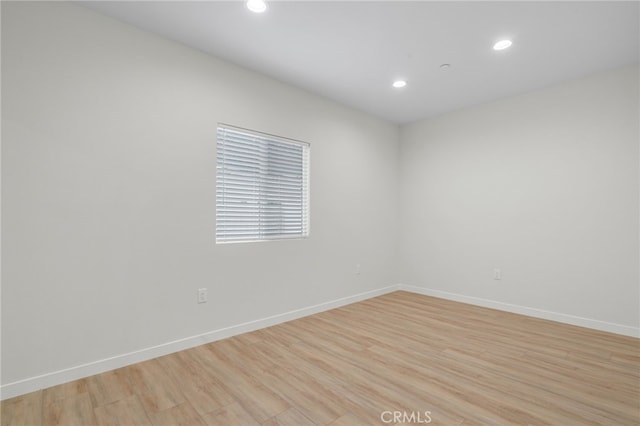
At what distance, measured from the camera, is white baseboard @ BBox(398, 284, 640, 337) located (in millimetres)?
2932

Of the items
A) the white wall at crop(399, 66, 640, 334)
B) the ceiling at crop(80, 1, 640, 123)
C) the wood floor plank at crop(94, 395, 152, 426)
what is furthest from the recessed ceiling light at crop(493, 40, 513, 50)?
the wood floor plank at crop(94, 395, 152, 426)

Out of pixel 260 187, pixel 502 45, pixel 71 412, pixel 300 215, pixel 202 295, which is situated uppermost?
pixel 502 45

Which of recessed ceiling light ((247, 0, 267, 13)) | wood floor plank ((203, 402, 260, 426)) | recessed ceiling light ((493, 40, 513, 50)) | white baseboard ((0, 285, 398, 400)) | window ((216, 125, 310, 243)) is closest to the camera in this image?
wood floor plank ((203, 402, 260, 426))

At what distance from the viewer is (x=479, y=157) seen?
3.99 metres

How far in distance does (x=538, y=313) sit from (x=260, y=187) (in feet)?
11.5

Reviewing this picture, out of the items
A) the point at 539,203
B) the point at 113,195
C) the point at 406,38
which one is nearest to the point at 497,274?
the point at 539,203

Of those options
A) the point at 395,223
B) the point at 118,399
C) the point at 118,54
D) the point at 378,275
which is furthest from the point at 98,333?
the point at 395,223

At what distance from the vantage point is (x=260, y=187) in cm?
318

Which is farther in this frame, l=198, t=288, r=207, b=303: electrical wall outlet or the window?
the window

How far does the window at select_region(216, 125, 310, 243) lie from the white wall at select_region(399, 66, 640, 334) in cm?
215

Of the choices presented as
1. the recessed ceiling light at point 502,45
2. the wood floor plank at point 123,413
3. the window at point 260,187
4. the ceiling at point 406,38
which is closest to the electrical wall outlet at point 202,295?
the window at point 260,187

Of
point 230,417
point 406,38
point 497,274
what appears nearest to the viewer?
point 230,417

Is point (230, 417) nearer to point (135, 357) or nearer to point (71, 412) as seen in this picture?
point (71, 412)

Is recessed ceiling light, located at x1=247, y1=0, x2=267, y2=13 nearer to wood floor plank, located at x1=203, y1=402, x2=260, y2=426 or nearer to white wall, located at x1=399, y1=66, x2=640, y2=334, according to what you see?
wood floor plank, located at x1=203, y1=402, x2=260, y2=426
